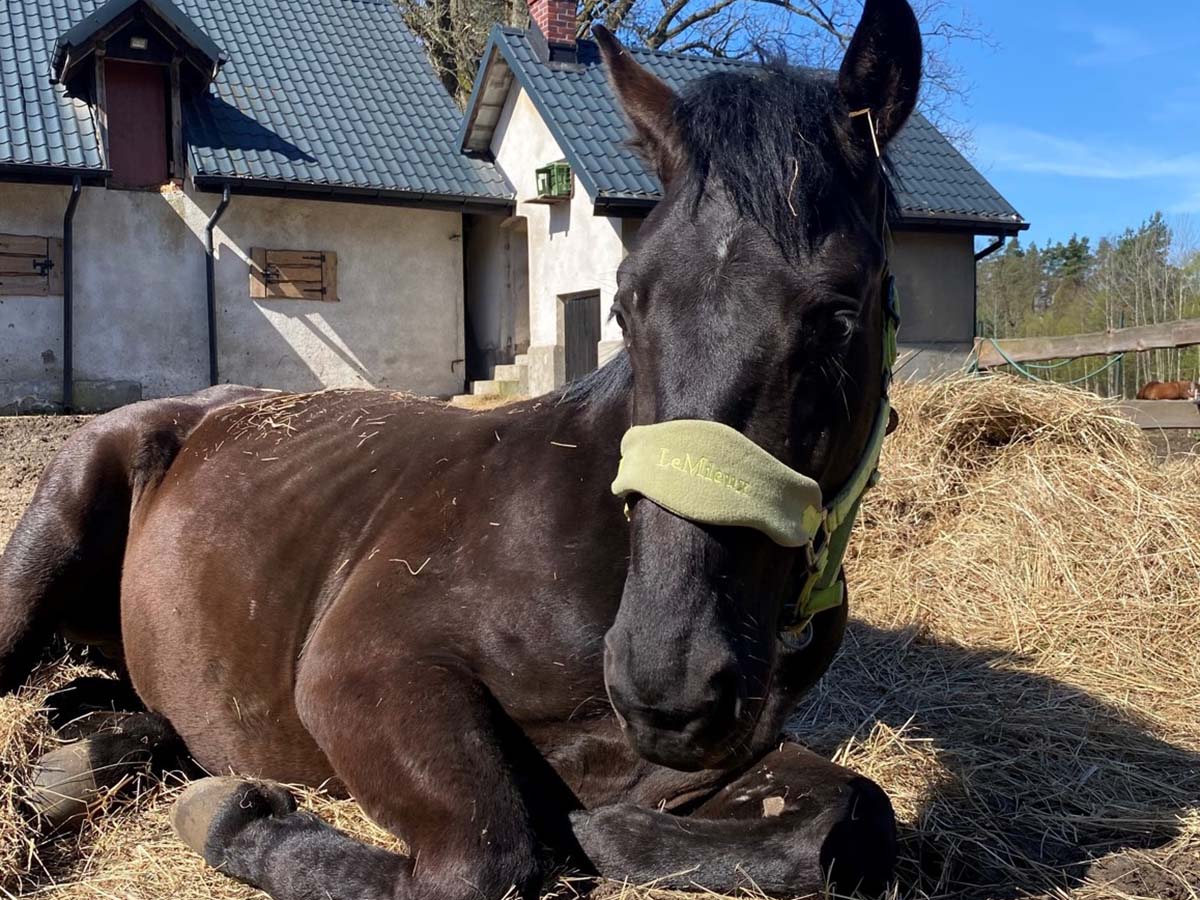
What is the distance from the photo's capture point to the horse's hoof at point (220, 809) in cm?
253

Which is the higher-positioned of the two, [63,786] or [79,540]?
[79,540]

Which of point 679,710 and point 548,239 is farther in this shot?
point 548,239

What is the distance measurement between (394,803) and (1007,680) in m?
3.04

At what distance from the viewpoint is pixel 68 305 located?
46.9 ft

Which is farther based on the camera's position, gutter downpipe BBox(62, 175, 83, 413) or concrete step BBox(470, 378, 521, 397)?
concrete step BBox(470, 378, 521, 397)

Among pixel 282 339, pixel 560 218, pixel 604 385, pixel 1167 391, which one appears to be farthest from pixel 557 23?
pixel 604 385

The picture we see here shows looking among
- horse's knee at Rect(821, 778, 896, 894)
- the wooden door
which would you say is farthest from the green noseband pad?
the wooden door

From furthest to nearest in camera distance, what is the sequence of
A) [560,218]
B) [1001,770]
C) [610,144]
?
[560,218] < [610,144] < [1001,770]


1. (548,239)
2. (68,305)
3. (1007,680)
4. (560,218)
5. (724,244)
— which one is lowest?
(1007,680)

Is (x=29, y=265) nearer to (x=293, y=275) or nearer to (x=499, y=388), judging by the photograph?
(x=293, y=275)

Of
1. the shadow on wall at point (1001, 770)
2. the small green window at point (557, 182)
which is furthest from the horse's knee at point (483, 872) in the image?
the small green window at point (557, 182)

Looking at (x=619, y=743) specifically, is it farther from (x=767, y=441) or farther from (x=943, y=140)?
(x=943, y=140)

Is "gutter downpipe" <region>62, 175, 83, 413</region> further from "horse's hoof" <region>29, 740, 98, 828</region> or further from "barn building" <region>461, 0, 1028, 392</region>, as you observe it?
"horse's hoof" <region>29, 740, 98, 828</region>

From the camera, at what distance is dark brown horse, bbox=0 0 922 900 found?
73.9 inches
